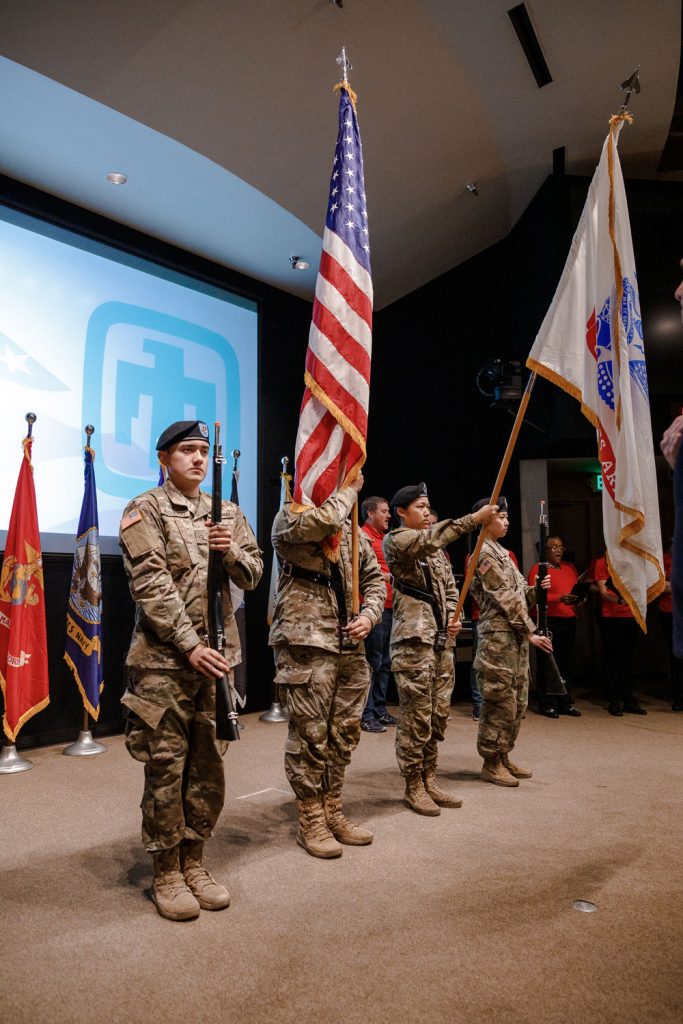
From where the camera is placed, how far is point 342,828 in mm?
2875

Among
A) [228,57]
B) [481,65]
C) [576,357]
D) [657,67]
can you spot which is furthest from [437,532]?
[657,67]

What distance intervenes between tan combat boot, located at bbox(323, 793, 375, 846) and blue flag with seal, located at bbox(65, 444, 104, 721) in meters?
2.16

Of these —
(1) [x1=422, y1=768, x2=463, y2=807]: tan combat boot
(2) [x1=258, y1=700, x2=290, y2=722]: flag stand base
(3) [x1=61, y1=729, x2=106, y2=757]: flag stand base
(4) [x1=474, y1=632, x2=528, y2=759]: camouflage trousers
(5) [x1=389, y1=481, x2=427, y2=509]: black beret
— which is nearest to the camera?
(1) [x1=422, y1=768, x2=463, y2=807]: tan combat boot

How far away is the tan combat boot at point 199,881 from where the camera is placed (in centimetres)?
221

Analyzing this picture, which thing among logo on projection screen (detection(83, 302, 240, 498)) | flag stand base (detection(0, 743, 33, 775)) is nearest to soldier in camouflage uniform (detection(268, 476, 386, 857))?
flag stand base (detection(0, 743, 33, 775))

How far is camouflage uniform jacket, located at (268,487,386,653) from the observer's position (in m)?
2.66

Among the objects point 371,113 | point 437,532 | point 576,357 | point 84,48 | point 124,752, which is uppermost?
point 371,113

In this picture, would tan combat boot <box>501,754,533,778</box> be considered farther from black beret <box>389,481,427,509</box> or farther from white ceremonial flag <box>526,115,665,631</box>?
white ceremonial flag <box>526,115,665,631</box>

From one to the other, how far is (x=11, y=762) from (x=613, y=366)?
3.88 meters

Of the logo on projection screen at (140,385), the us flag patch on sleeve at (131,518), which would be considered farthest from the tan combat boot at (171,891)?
the logo on projection screen at (140,385)

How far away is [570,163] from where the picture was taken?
6.33m

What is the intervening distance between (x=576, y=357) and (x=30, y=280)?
12.4ft

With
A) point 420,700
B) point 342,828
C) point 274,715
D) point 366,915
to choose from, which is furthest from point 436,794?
point 274,715

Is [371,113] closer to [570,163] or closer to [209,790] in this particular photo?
[570,163]
